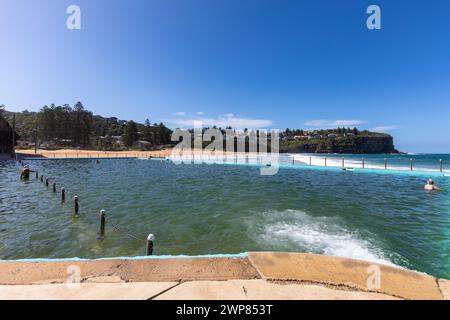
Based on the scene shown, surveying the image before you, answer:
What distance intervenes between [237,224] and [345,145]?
184603 millimetres

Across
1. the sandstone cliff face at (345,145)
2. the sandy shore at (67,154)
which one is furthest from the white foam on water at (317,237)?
the sandstone cliff face at (345,145)

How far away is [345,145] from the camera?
→ 172000mm

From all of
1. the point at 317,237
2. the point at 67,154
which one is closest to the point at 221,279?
the point at 317,237

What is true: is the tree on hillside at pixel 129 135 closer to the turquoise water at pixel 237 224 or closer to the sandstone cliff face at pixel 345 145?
the turquoise water at pixel 237 224

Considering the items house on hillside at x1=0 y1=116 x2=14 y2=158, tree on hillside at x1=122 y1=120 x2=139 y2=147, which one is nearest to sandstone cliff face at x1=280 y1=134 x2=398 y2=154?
tree on hillside at x1=122 y1=120 x2=139 y2=147

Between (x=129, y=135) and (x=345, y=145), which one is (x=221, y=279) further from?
(x=345, y=145)

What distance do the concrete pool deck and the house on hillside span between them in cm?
5865

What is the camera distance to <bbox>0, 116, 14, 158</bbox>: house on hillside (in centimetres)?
4762

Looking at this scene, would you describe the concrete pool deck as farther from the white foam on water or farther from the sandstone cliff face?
the sandstone cliff face

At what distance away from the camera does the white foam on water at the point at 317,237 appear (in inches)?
295

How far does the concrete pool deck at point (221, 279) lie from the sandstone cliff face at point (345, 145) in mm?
155422

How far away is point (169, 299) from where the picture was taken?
315 cm
